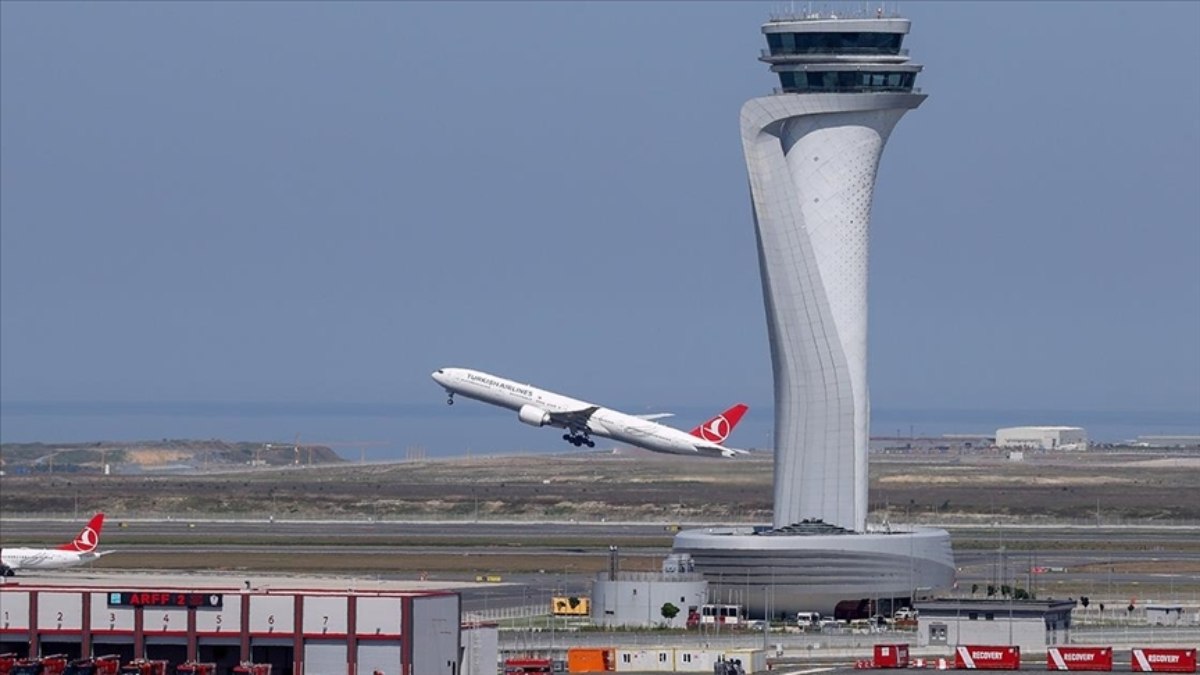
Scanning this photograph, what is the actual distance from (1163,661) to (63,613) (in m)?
41.3

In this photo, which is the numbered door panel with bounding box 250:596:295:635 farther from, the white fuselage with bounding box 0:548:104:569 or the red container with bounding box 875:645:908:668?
the white fuselage with bounding box 0:548:104:569

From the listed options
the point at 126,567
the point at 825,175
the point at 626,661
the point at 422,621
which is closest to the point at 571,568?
the point at 126,567

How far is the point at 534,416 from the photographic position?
188 m

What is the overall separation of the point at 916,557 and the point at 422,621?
141 ft

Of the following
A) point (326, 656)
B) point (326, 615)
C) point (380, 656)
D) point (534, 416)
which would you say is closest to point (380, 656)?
point (380, 656)

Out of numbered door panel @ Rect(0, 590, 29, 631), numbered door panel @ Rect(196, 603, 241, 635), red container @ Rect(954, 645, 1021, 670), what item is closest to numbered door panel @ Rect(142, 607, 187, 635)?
numbered door panel @ Rect(196, 603, 241, 635)

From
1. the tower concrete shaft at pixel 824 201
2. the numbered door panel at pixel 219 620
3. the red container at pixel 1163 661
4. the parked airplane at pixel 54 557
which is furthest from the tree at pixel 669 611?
the parked airplane at pixel 54 557

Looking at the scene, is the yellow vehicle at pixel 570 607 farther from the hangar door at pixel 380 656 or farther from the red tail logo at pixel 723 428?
the red tail logo at pixel 723 428

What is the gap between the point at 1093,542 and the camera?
181125mm

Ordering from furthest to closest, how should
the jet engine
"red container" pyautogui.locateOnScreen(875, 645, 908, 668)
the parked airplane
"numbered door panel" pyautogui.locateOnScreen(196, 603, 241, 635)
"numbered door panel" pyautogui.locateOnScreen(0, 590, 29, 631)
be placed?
the jet engine → the parked airplane → "red container" pyautogui.locateOnScreen(875, 645, 908, 668) → "numbered door panel" pyautogui.locateOnScreen(0, 590, 29, 631) → "numbered door panel" pyautogui.locateOnScreen(196, 603, 241, 635)

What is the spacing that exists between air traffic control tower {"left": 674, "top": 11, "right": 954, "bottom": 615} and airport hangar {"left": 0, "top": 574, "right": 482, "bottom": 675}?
3764 centimetres

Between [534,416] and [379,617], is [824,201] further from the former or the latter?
[534,416]

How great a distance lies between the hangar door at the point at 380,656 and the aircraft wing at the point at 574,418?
94260 millimetres

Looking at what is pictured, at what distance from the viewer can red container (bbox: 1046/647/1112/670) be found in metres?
101
